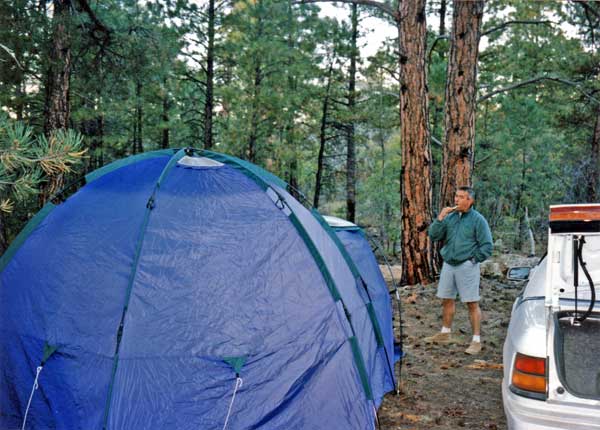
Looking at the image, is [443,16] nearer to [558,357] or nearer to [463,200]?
[463,200]

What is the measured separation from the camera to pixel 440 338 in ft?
20.4

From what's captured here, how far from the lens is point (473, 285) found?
18.9 ft

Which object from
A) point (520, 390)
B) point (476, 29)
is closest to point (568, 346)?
point (520, 390)

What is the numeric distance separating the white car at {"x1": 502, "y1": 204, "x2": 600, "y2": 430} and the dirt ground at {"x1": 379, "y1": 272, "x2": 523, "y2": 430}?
1.52m

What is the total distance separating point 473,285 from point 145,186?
3.91 m

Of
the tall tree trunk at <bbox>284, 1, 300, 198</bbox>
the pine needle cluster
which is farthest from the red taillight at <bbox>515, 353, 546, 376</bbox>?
the tall tree trunk at <bbox>284, 1, 300, 198</bbox>

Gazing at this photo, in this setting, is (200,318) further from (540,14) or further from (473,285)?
(540,14)

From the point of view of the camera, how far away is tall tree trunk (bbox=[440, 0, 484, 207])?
8.73 m

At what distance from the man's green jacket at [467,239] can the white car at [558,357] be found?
281 centimetres

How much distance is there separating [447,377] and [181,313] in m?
3.04

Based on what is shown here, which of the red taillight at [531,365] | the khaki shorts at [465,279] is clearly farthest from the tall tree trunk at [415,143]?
the red taillight at [531,365]

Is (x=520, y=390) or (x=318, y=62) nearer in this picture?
(x=520, y=390)

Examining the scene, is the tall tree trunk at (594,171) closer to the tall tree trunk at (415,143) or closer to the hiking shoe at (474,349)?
the tall tree trunk at (415,143)

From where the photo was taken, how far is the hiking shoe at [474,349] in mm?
5793
